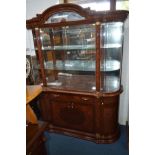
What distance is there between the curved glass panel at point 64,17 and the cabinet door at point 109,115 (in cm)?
110

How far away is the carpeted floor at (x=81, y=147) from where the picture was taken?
2.13m

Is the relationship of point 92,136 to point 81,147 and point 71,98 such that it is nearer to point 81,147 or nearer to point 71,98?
point 81,147

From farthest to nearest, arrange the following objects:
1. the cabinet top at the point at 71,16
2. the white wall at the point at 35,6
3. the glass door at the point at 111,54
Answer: the white wall at the point at 35,6 < the glass door at the point at 111,54 < the cabinet top at the point at 71,16

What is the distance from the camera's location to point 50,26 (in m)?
2.19

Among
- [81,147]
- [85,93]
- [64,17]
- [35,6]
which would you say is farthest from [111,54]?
[35,6]

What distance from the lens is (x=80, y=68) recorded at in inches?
96.5

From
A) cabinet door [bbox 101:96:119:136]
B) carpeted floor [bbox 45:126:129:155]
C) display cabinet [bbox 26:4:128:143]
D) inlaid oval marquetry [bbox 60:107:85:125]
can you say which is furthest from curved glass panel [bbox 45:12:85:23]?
carpeted floor [bbox 45:126:129:155]

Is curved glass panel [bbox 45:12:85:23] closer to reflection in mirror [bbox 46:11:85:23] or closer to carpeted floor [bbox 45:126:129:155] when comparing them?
reflection in mirror [bbox 46:11:85:23]

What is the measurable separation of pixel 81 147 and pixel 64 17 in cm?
177

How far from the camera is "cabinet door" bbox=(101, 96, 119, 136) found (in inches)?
83.8

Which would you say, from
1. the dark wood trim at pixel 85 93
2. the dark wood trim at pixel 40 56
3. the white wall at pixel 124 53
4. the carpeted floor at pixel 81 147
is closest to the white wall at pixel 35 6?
the white wall at pixel 124 53

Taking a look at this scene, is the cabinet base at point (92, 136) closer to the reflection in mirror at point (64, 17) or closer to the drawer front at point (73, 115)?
the drawer front at point (73, 115)
